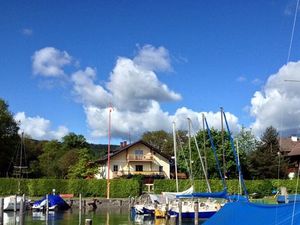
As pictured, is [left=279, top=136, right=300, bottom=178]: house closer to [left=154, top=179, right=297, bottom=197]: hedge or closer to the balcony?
[left=154, top=179, right=297, bottom=197]: hedge

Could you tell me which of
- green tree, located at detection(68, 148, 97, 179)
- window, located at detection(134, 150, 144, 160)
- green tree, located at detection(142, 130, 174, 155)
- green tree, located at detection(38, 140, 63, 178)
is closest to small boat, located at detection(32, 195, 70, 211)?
green tree, located at detection(68, 148, 97, 179)

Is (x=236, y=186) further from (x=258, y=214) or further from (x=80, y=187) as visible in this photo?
(x=258, y=214)

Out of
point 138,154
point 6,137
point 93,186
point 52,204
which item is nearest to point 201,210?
point 52,204

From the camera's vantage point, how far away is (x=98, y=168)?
347 feet

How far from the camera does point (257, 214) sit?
17125 millimetres

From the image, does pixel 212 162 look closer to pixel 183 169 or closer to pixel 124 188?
pixel 183 169

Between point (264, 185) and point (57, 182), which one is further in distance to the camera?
point (57, 182)

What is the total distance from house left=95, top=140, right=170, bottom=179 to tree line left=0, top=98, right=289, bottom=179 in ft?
14.9

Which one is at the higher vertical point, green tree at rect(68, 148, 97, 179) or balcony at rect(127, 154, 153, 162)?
balcony at rect(127, 154, 153, 162)

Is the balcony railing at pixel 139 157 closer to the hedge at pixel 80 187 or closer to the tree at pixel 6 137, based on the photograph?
the tree at pixel 6 137

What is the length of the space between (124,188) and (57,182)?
10293mm

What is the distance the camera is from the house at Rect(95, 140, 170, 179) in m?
108

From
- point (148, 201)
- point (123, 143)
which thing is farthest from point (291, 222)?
point (123, 143)

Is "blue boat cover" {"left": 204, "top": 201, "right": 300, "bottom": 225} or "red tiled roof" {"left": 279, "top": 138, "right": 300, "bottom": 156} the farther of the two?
"red tiled roof" {"left": 279, "top": 138, "right": 300, "bottom": 156}
